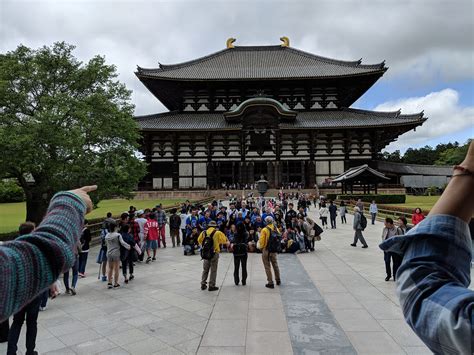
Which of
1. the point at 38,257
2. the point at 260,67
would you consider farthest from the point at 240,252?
the point at 260,67

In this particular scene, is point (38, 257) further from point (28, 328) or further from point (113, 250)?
point (113, 250)

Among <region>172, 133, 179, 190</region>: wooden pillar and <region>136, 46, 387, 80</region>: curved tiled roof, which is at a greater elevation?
<region>136, 46, 387, 80</region>: curved tiled roof

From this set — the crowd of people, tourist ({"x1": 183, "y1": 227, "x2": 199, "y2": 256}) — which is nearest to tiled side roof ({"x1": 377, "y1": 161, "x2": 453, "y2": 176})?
the crowd of people

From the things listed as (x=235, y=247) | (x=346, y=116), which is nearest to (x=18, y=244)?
(x=235, y=247)

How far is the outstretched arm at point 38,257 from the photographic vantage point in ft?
3.50

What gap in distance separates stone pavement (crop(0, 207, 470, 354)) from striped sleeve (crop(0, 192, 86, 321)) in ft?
13.6

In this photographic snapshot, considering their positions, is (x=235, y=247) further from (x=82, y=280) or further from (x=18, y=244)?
(x=18, y=244)

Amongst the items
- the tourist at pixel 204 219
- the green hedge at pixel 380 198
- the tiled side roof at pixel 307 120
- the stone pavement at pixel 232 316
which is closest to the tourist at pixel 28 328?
the stone pavement at pixel 232 316

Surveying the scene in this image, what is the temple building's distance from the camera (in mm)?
38500

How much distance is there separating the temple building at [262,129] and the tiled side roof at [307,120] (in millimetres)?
109

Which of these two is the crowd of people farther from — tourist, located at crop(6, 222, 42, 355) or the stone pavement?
the stone pavement

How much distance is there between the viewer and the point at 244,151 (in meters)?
39.8

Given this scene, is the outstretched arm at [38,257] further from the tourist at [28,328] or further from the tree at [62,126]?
the tree at [62,126]

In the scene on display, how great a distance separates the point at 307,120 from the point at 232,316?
36.5m
